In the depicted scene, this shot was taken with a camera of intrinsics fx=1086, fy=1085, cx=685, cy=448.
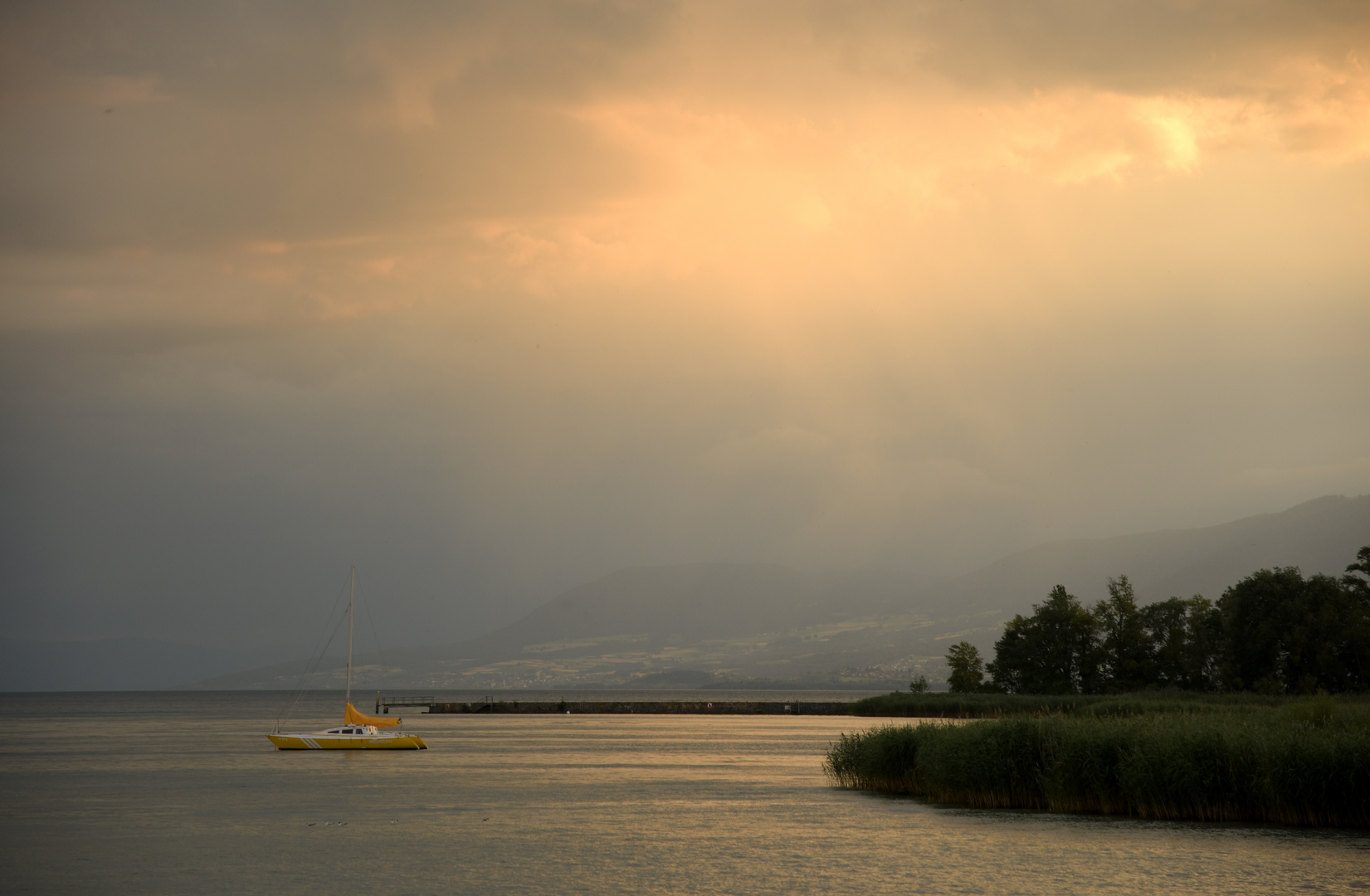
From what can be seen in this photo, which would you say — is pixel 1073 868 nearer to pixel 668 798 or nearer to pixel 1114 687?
pixel 668 798

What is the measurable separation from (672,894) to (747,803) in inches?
850

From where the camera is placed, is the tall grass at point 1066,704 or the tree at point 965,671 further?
the tree at point 965,671

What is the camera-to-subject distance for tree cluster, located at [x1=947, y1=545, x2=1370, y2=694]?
10350 centimetres

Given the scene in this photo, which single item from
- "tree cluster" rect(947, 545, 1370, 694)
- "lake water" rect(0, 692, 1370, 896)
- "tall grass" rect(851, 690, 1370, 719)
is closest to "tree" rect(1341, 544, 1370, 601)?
"tree cluster" rect(947, 545, 1370, 694)

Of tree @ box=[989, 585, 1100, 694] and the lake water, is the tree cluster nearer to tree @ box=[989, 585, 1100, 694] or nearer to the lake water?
tree @ box=[989, 585, 1100, 694]

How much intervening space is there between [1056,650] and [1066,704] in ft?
79.9

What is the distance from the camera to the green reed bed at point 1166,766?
1556 inches

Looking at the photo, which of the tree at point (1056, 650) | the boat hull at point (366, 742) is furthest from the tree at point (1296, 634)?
the boat hull at point (366, 742)

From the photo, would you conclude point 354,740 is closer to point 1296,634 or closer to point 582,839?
point 582,839

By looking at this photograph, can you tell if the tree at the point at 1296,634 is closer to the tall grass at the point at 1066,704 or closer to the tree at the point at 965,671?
the tall grass at the point at 1066,704

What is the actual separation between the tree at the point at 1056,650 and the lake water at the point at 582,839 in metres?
73.0

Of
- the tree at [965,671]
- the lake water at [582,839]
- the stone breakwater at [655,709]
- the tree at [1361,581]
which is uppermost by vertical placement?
the tree at [1361,581]

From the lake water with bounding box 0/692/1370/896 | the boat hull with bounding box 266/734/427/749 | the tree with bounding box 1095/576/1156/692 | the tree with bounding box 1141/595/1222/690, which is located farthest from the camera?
the tree with bounding box 1095/576/1156/692

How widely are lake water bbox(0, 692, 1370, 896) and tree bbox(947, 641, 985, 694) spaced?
270ft
